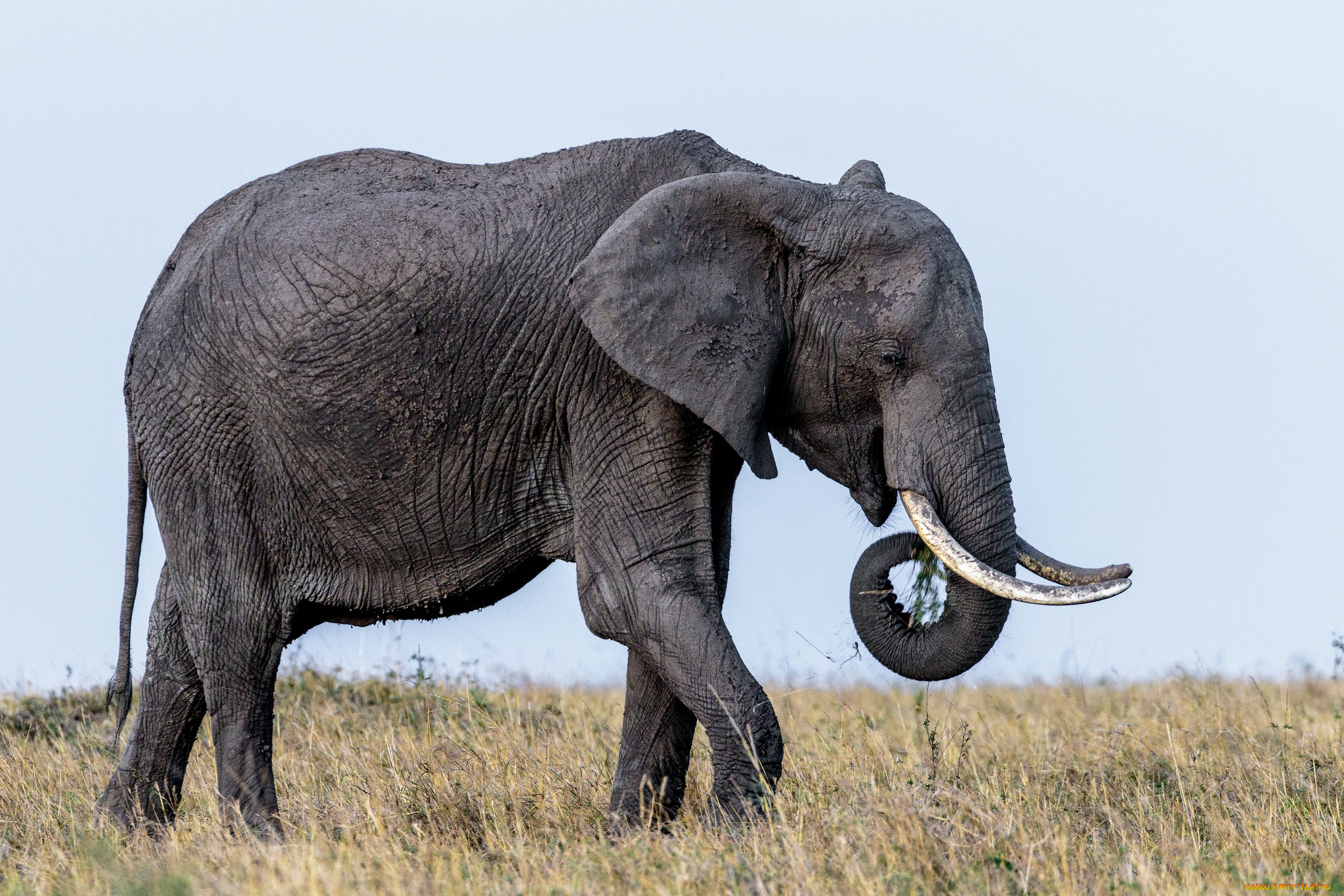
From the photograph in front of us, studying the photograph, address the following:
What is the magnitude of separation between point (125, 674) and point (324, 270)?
9.40ft

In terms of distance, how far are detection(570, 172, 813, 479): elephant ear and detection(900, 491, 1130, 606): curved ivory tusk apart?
649mm

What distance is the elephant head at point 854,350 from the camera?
6922mm

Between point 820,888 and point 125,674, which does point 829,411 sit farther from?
point 125,674

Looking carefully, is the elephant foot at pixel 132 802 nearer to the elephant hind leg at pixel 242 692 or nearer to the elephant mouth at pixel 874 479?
the elephant hind leg at pixel 242 692

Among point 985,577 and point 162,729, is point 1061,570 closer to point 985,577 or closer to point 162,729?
point 985,577

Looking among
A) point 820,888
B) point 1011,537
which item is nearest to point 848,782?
point 1011,537

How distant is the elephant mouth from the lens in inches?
284

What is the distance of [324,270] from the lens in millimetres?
7578

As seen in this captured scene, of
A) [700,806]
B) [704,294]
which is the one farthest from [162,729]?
[704,294]

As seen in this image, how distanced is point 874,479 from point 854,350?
0.58m

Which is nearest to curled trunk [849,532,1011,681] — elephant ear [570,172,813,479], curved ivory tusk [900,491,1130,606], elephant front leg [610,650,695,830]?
curved ivory tusk [900,491,1130,606]

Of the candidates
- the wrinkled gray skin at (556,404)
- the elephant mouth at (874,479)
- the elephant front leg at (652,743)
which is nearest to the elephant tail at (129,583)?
the wrinkled gray skin at (556,404)

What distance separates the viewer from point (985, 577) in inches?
266

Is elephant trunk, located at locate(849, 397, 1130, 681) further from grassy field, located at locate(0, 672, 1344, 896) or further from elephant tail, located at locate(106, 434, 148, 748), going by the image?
elephant tail, located at locate(106, 434, 148, 748)
